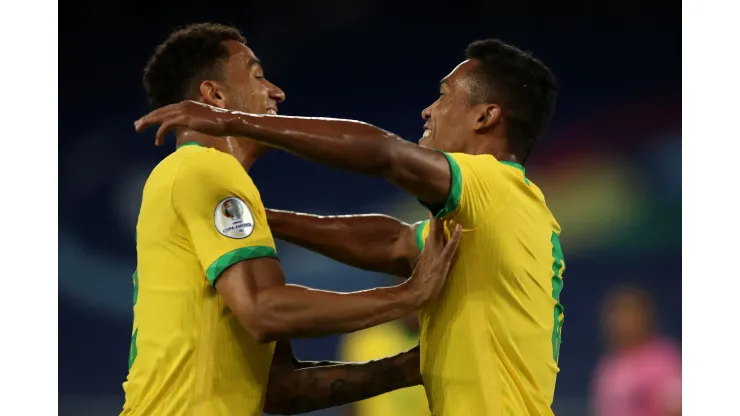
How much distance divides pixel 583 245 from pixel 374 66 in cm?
145

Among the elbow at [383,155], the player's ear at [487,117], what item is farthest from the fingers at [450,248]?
the player's ear at [487,117]

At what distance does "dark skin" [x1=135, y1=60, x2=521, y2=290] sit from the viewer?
191cm

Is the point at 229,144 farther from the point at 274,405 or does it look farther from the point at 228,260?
the point at 274,405

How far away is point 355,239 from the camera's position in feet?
9.16

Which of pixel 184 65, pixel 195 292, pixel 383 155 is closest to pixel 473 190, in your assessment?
pixel 383 155

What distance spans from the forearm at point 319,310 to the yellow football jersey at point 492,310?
0.46 feet

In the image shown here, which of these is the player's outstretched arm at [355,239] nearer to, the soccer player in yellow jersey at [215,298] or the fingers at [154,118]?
the soccer player in yellow jersey at [215,298]

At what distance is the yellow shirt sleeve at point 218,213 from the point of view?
6.99ft

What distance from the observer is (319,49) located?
498 cm

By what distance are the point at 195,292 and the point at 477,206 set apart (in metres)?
0.69

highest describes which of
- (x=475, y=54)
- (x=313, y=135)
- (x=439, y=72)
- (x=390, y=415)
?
(x=439, y=72)

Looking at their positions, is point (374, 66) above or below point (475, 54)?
above

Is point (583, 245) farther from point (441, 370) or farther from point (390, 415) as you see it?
point (441, 370)

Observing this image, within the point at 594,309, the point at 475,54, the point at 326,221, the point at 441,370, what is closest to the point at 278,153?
the point at 594,309
